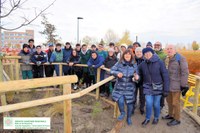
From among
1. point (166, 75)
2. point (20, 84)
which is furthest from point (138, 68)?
point (20, 84)

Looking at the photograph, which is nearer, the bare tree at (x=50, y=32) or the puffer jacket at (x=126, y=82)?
the puffer jacket at (x=126, y=82)

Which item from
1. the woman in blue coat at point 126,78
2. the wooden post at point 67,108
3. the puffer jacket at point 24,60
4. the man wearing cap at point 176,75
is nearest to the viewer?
the wooden post at point 67,108

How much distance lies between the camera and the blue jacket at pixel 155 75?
3.87 metres

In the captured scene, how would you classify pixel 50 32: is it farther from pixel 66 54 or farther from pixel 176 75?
pixel 176 75

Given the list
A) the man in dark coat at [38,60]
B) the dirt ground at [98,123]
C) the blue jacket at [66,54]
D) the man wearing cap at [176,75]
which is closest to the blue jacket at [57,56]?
the blue jacket at [66,54]

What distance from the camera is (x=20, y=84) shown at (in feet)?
7.12

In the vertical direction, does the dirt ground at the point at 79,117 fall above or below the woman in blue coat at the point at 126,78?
below

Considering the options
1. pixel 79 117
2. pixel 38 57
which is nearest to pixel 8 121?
pixel 79 117

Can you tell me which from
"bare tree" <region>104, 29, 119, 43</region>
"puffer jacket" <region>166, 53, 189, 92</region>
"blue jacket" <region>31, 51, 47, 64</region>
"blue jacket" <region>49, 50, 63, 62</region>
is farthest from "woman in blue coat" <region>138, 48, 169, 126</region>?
"bare tree" <region>104, 29, 119, 43</region>

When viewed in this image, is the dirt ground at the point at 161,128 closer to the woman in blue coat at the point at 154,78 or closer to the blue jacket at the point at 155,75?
the woman in blue coat at the point at 154,78

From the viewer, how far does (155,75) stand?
3908 mm

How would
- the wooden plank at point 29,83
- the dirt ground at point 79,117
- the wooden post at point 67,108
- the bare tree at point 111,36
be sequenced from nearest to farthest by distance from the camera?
the wooden plank at point 29,83 → the wooden post at point 67,108 → the dirt ground at point 79,117 → the bare tree at point 111,36

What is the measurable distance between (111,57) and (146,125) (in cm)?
250

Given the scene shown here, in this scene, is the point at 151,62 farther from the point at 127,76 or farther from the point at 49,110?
the point at 49,110
